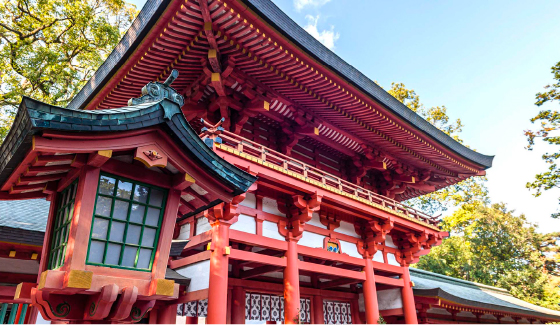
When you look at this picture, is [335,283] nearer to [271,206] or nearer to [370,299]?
[370,299]

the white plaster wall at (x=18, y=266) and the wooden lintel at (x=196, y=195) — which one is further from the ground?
the wooden lintel at (x=196, y=195)

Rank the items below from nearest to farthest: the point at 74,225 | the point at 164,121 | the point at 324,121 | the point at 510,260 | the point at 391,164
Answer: the point at 74,225
the point at 164,121
the point at 324,121
the point at 391,164
the point at 510,260

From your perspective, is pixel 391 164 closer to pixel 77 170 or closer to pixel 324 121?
pixel 324 121

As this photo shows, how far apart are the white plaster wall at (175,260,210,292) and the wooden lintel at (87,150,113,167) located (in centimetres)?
457

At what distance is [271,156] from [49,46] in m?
16.8

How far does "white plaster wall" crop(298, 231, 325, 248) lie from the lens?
956cm

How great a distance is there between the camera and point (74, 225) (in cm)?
338

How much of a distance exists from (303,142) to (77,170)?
27.0ft

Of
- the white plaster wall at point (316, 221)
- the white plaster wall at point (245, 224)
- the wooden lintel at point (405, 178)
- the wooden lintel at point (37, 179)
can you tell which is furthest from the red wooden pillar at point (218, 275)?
the wooden lintel at point (405, 178)

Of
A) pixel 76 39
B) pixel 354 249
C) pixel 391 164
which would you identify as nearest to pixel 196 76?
pixel 354 249

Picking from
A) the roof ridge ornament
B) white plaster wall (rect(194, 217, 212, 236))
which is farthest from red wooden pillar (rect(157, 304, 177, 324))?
the roof ridge ornament

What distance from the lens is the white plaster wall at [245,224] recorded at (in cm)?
816

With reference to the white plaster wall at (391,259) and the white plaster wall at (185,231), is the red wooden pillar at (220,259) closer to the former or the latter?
the white plaster wall at (185,231)

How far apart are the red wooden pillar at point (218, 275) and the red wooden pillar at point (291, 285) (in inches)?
62.1
